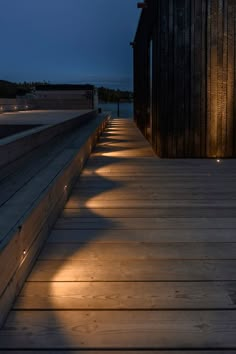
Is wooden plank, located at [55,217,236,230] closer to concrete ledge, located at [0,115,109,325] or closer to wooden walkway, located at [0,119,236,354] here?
wooden walkway, located at [0,119,236,354]

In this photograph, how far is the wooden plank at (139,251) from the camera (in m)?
2.76

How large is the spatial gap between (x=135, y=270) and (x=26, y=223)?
0.70 meters

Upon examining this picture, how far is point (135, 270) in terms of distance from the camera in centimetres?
255

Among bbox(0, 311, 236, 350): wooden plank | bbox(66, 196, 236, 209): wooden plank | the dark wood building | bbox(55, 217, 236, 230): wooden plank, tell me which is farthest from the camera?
the dark wood building

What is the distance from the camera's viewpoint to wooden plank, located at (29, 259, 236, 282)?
8.02 feet

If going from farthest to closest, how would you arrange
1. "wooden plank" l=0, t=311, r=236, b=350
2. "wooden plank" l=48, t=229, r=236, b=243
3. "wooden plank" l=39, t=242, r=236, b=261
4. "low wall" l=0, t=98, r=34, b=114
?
"low wall" l=0, t=98, r=34, b=114 → "wooden plank" l=48, t=229, r=236, b=243 → "wooden plank" l=39, t=242, r=236, b=261 → "wooden plank" l=0, t=311, r=236, b=350

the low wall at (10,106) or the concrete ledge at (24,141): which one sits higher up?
the low wall at (10,106)

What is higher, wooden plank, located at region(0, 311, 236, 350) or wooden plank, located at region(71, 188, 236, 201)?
wooden plank, located at region(71, 188, 236, 201)

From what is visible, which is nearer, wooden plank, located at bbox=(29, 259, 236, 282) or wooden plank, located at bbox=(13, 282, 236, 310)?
wooden plank, located at bbox=(13, 282, 236, 310)

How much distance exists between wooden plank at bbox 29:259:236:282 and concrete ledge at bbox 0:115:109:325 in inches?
5.5

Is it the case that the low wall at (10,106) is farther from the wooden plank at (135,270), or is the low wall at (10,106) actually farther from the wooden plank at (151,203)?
the wooden plank at (135,270)

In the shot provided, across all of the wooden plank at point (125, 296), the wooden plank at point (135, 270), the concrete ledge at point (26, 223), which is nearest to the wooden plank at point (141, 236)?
the concrete ledge at point (26, 223)

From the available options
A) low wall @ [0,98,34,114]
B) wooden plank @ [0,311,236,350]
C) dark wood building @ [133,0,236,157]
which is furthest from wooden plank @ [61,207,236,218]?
low wall @ [0,98,34,114]

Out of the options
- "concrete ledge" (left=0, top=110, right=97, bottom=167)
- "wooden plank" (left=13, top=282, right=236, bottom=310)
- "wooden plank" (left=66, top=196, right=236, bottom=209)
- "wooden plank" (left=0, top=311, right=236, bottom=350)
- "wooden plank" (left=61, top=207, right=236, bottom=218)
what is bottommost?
"wooden plank" (left=0, top=311, right=236, bottom=350)
